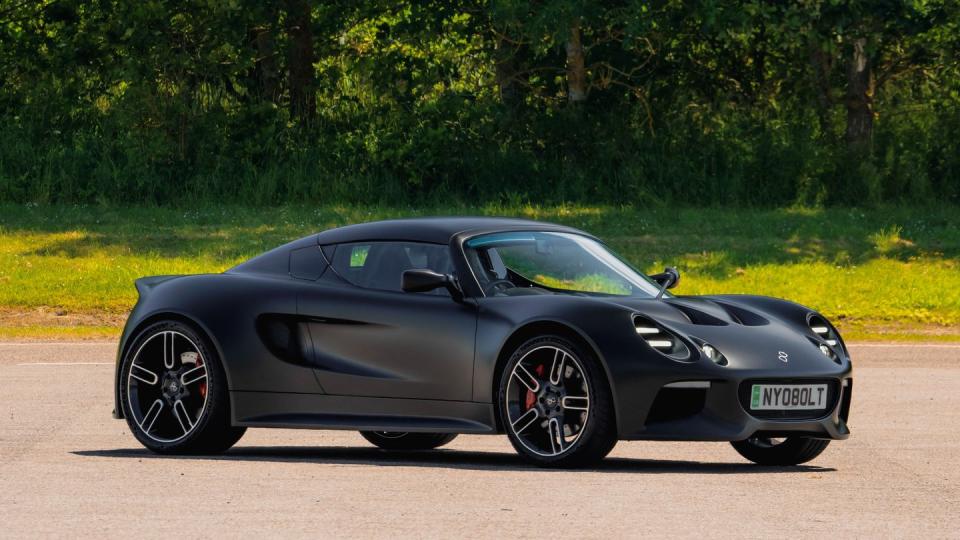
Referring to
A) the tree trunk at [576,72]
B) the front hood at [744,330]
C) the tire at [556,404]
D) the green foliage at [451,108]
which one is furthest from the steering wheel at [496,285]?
the tree trunk at [576,72]

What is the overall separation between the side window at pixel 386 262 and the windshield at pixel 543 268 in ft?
0.59

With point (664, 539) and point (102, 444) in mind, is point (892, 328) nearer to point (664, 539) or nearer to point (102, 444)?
point (102, 444)

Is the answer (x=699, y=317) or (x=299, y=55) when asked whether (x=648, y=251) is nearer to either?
(x=299, y=55)

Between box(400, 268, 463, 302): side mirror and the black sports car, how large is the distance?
1 centimetres

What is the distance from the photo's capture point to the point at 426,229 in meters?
9.92

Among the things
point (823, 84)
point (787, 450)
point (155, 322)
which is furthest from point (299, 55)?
point (787, 450)

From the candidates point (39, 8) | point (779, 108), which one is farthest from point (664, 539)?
point (39, 8)

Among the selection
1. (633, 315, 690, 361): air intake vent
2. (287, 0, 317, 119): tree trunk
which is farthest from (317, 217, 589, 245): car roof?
(287, 0, 317, 119): tree trunk

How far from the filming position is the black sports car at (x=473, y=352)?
29.5 feet

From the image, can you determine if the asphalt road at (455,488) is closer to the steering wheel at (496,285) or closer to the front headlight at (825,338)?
the front headlight at (825,338)

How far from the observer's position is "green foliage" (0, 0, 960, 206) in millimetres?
29172

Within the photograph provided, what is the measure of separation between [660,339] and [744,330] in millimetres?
575

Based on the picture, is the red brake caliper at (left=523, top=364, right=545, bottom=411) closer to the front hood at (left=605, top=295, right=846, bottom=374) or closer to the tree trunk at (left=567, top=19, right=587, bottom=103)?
the front hood at (left=605, top=295, right=846, bottom=374)

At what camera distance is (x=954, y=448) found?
10.6 metres
